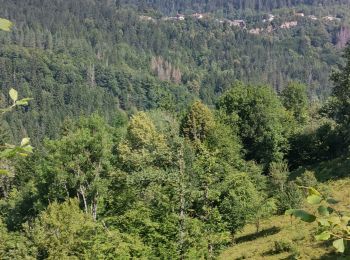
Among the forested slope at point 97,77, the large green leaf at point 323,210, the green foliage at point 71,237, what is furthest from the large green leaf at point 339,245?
the forested slope at point 97,77

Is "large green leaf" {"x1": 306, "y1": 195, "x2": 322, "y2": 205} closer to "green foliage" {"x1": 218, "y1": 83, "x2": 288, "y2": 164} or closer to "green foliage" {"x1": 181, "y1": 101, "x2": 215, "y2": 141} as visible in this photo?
"green foliage" {"x1": 181, "y1": 101, "x2": 215, "y2": 141}

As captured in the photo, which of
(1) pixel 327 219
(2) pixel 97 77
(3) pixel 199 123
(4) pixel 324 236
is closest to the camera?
→ (4) pixel 324 236

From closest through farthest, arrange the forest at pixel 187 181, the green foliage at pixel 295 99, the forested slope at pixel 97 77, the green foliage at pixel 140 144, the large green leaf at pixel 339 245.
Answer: the large green leaf at pixel 339 245, the forest at pixel 187 181, the green foliage at pixel 140 144, the green foliage at pixel 295 99, the forested slope at pixel 97 77

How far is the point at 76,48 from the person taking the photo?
18712 cm

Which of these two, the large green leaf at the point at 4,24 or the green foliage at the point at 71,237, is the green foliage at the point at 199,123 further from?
the large green leaf at the point at 4,24

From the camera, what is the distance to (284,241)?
22328mm

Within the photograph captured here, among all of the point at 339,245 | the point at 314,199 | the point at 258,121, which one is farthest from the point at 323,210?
the point at 258,121

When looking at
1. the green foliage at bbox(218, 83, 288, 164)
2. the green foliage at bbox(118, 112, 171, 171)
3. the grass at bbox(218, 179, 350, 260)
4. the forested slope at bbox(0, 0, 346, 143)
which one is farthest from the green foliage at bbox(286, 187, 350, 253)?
the forested slope at bbox(0, 0, 346, 143)

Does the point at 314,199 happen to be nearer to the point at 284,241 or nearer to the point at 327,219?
the point at 327,219

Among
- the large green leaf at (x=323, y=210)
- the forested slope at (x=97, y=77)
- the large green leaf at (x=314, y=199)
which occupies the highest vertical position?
the large green leaf at (x=314, y=199)

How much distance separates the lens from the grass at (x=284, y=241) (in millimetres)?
20609

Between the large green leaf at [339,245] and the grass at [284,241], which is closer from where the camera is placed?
the large green leaf at [339,245]

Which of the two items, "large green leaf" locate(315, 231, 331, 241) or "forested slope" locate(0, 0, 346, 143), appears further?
"forested slope" locate(0, 0, 346, 143)

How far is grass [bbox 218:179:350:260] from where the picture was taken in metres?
20.6
